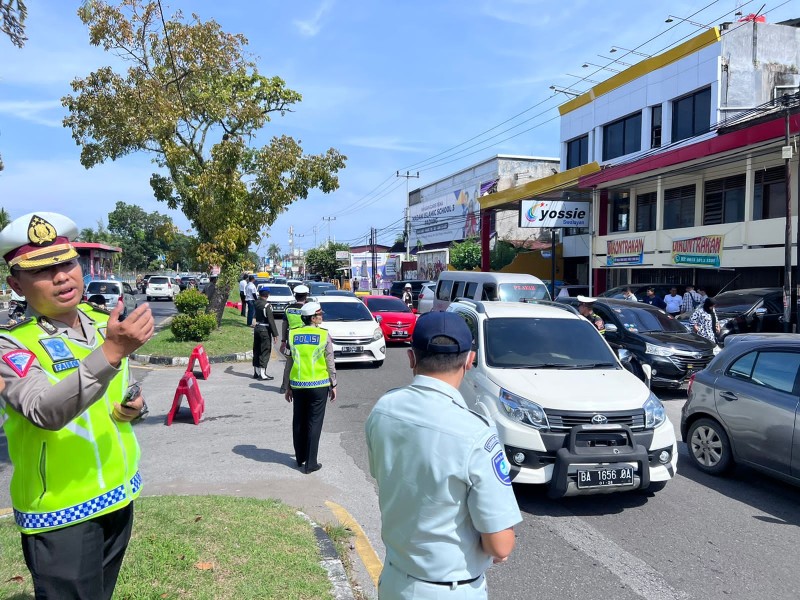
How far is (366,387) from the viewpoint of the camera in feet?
38.5

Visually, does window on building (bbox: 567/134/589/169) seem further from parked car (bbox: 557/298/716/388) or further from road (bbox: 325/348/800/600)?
road (bbox: 325/348/800/600)

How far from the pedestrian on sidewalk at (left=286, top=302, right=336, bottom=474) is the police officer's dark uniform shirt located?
14.0 feet

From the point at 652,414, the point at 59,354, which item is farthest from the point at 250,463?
the point at 59,354

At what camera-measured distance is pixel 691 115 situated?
87.9ft

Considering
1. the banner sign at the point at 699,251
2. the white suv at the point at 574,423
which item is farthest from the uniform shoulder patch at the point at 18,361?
the banner sign at the point at 699,251

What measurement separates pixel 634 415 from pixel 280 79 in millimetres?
17391

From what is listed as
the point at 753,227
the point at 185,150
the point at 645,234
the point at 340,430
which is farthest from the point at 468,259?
the point at 340,430

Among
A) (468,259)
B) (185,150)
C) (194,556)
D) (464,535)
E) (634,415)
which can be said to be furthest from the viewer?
(468,259)

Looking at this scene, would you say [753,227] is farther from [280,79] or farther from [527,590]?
[527,590]

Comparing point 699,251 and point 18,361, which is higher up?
point 699,251

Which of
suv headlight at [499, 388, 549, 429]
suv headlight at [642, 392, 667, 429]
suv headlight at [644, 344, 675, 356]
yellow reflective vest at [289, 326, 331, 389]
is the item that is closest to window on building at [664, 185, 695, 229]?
suv headlight at [644, 344, 675, 356]

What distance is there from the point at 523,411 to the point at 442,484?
356 cm

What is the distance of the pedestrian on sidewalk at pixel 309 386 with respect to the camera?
6.43 m

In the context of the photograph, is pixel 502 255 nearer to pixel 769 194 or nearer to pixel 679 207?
pixel 679 207
